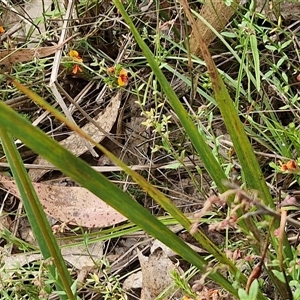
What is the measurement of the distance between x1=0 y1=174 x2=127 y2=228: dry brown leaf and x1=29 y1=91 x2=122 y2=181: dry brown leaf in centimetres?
7

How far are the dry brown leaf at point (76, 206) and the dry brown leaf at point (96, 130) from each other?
7 centimetres

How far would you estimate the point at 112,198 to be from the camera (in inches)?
25.2

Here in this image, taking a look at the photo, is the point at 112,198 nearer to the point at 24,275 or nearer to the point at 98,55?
the point at 24,275

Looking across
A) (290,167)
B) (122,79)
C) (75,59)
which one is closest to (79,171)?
(290,167)

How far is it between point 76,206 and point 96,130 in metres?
0.22

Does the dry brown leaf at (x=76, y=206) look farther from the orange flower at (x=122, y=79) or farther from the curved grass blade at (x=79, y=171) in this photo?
the curved grass blade at (x=79, y=171)

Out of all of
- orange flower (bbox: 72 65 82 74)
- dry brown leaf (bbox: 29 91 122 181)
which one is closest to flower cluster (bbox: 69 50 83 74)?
orange flower (bbox: 72 65 82 74)

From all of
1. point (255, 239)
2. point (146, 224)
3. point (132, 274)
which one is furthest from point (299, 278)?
point (132, 274)

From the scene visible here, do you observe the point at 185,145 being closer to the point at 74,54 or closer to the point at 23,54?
the point at 74,54

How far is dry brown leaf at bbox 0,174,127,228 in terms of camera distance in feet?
4.08

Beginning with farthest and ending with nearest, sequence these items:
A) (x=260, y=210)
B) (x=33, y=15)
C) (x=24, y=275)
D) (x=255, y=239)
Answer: (x=33, y=15) → (x=24, y=275) → (x=255, y=239) → (x=260, y=210)

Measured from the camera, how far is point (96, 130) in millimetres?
1426

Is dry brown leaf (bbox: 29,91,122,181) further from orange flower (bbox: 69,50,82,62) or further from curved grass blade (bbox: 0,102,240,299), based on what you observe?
curved grass blade (bbox: 0,102,240,299)

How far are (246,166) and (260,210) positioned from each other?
28 centimetres
